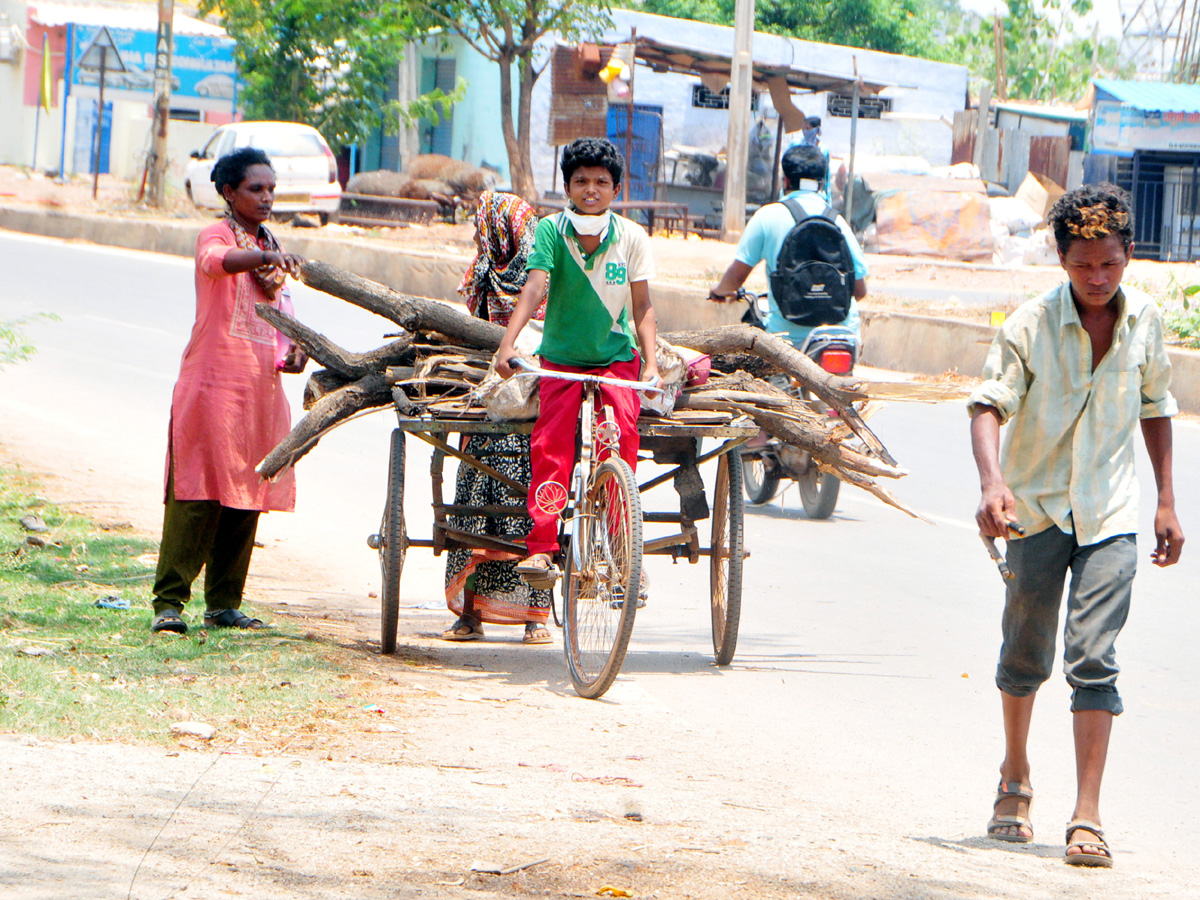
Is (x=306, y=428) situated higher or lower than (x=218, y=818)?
higher

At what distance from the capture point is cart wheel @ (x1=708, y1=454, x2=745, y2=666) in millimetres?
5641

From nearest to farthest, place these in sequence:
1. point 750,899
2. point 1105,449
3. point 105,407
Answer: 1. point 750,899
2. point 1105,449
3. point 105,407

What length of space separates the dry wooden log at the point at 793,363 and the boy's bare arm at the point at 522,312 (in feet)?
2.57

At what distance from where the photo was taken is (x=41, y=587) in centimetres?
644

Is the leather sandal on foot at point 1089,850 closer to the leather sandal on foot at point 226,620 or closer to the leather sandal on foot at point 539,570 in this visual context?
the leather sandal on foot at point 539,570

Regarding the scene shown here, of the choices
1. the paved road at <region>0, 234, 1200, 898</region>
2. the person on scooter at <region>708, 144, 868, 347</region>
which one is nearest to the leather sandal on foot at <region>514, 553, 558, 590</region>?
the paved road at <region>0, 234, 1200, 898</region>

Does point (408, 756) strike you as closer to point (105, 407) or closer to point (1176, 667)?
point (1176, 667)

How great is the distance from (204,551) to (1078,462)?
131 inches

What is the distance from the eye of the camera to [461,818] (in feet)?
12.1

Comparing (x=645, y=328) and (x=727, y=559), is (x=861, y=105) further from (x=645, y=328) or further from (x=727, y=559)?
(x=645, y=328)

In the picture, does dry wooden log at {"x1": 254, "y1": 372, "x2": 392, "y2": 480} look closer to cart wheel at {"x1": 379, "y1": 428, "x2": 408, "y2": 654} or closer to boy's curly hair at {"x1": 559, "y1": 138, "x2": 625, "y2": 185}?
cart wheel at {"x1": 379, "y1": 428, "x2": 408, "y2": 654}

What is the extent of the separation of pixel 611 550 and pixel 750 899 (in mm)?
2137

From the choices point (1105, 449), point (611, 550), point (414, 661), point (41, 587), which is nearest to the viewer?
point (1105, 449)

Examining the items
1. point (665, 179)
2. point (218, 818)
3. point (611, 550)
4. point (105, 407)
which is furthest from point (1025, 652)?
point (665, 179)
